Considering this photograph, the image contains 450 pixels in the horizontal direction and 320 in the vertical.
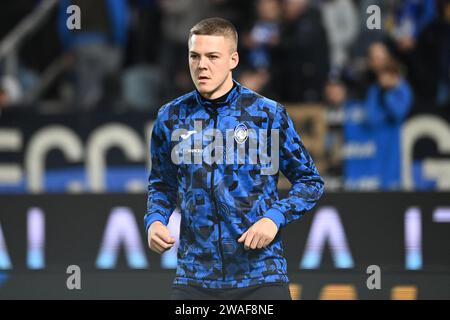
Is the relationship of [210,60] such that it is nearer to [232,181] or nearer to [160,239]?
[232,181]

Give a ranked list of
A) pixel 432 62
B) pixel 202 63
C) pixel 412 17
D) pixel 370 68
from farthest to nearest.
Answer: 1. pixel 412 17
2. pixel 432 62
3. pixel 370 68
4. pixel 202 63

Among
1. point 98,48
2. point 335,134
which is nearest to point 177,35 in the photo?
point 98,48

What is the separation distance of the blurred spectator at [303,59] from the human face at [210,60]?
6.62 meters

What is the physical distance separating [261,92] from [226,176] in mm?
6329

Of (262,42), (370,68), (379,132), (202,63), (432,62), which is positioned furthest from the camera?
(262,42)

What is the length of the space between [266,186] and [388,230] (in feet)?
12.0

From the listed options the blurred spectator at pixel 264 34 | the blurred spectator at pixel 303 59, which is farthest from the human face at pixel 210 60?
the blurred spectator at pixel 264 34

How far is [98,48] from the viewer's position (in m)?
11.9

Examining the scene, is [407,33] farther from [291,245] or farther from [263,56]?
[291,245]

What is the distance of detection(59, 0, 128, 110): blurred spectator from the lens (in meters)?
11.7

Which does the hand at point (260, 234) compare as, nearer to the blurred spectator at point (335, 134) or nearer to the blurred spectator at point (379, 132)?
the blurred spectator at point (379, 132)
